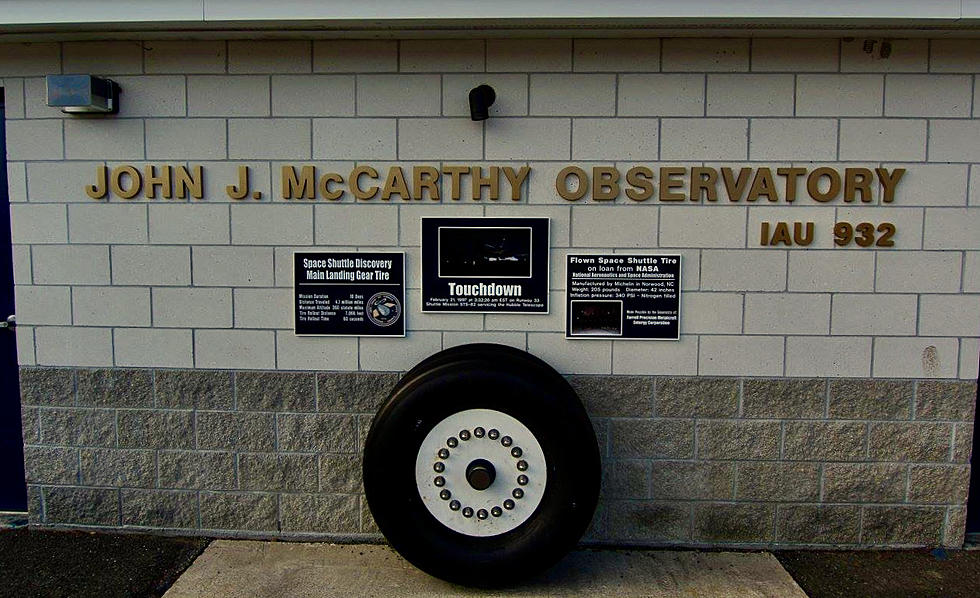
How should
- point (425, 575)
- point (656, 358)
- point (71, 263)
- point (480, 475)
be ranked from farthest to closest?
1. point (71, 263)
2. point (656, 358)
3. point (425, 575)
4. point (480, 475)

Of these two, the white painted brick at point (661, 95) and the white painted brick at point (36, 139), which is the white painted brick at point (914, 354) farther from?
the white painted brick at point (36, 139)

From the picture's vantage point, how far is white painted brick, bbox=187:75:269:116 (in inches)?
137

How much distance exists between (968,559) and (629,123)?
9.90 feet

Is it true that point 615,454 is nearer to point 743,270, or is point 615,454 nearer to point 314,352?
point 743,270

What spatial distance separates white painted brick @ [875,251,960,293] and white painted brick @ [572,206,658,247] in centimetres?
126

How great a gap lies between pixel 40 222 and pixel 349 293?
1.81m

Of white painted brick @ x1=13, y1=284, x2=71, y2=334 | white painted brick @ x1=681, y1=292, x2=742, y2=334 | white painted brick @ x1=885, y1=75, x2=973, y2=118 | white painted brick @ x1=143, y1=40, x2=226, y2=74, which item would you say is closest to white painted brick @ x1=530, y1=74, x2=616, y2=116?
white painted brick @ x1=681, y1=292, x2=742, y2=334

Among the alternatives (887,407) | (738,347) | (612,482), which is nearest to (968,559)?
(887,407)

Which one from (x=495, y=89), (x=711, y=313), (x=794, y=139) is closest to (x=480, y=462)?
(x=711, y=313)

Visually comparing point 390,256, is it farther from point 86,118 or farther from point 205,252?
point 86,118

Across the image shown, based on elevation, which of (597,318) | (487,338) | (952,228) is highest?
(952,228)

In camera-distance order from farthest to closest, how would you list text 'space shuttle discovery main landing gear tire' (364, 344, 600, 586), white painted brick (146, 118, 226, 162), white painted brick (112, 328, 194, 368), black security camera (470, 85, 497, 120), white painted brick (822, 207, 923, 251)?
1. white painted brick (112, 328, 194, 368)
2. white painted brick (146, 118, 226, 162)
3. white painted brick (822, 207, 923, 251)
4. black security camera (470, 85, 497, 120)
5. text 'space shuttle discovery main landing gear tire' (364, 344, 600, 586)

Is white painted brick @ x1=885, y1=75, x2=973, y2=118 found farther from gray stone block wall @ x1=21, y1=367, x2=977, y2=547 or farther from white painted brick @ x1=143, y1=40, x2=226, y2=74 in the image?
white painted brick @ x1=143, y1=40, x2=226, y2=74

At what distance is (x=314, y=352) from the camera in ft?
11.8
